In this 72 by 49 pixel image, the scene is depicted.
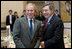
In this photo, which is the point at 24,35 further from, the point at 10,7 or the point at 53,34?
the point at 10,7

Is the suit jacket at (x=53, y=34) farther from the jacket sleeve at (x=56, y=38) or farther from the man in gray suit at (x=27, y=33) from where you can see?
the man in gray suit at (x=27, y=33)

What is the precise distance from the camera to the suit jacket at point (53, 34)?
2301 mm

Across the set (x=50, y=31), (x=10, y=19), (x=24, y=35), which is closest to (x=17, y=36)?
(x=24, y=35)

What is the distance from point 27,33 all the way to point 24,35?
0.05 metres

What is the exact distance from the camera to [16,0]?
14.1 m

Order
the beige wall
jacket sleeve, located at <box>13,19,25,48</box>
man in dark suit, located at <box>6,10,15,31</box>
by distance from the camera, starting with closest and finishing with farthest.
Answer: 1. jacket sleeve, located at <box>13,19,25,48</box>
2. man in dark suit, located at <box>6,10,15,31</box>
3. the beige wall

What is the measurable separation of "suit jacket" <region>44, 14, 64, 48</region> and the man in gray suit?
14 centimetres

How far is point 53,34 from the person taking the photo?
2.34m

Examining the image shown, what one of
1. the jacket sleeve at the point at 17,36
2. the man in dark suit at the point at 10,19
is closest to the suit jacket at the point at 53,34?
the jacket sleeve at the point at 17,36

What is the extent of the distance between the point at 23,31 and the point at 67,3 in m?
11.4

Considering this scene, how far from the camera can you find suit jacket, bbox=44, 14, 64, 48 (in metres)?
2.30

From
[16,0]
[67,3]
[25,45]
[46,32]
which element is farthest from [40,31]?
[16,0]

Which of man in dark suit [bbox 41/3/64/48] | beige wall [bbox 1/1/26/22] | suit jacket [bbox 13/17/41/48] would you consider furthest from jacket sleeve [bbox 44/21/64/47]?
beige wall [bbox 1/1/26/22]

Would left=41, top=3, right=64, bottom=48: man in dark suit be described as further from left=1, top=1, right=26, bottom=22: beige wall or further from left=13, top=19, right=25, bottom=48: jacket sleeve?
left=1, top=1, right=26, bottom=22: beige wall
